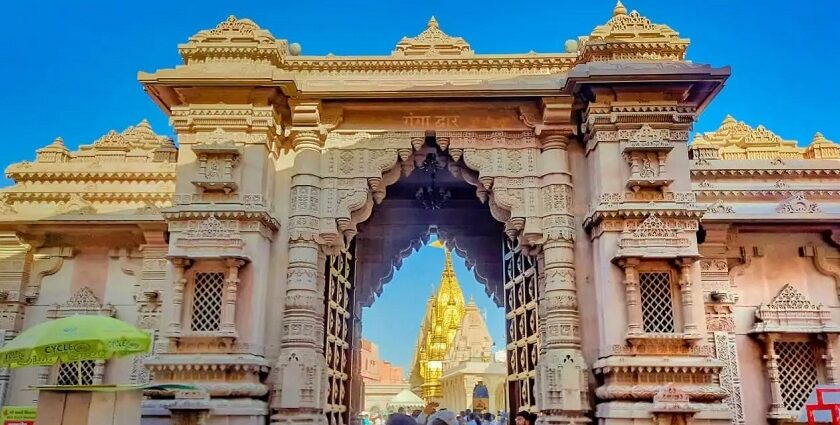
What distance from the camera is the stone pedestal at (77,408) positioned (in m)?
6.27

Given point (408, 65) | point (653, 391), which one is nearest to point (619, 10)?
point (408, 65)

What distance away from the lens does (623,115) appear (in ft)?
31.4

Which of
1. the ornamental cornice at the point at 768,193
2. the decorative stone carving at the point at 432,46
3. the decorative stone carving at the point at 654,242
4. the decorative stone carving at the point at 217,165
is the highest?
the decorative stone carving at the point at 432,46

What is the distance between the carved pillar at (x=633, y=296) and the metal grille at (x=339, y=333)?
14.2 feet

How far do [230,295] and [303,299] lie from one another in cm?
100

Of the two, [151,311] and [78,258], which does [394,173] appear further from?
[78,258]

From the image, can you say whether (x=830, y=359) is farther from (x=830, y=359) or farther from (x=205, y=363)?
(x=205, y=363)

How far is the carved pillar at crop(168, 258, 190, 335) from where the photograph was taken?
8.81 metres

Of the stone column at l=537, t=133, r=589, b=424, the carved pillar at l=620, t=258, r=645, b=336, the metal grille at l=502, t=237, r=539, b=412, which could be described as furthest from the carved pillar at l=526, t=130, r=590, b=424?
the carved pillar at l=620, t=258, r=645, b=336

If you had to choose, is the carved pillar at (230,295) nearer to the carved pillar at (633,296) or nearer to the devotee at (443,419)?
the devotee at (443,419)

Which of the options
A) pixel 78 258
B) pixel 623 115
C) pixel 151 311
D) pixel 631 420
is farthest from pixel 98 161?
pixel 631 420

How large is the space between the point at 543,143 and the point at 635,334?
3.15 m

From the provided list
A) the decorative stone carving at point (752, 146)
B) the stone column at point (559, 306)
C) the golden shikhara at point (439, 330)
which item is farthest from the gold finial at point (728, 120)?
the golden shikhara at point (439, 330)

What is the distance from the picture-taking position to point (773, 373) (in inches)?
419
